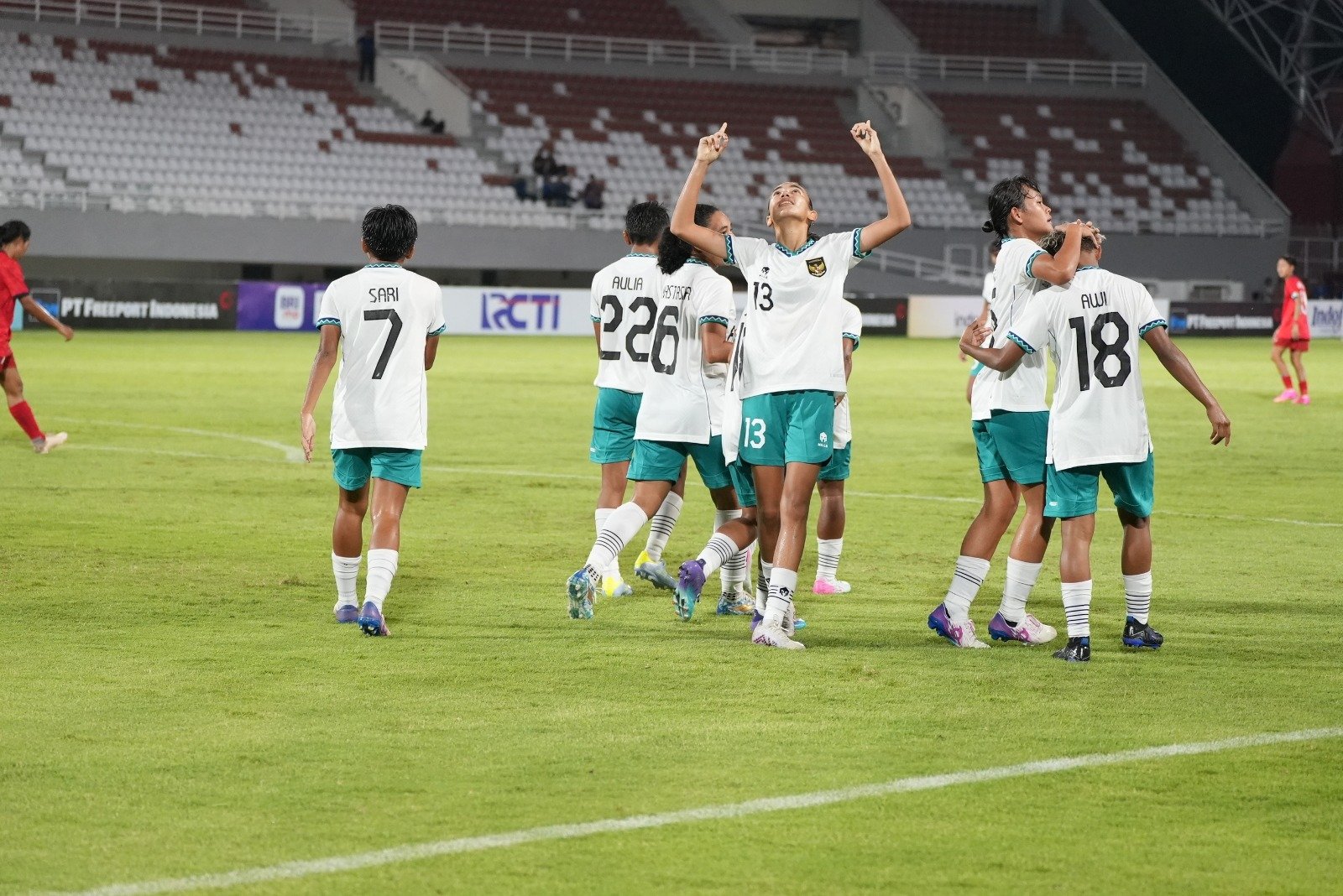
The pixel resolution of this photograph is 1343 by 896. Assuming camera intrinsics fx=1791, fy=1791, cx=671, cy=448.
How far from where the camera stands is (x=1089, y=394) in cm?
747

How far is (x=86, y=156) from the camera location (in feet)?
139

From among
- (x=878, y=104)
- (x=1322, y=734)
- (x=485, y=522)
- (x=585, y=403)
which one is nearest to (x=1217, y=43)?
(x=878, y=104)

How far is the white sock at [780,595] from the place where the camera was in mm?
7652

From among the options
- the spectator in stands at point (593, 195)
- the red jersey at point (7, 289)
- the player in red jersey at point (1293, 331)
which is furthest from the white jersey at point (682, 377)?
the spectator in stands at point (593, 195)

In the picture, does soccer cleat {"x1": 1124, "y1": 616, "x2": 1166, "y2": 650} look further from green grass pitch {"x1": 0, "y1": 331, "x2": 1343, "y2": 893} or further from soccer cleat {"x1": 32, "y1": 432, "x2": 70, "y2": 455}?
soccer cleat {"x1": 32, "y1": 432, "x2": 70, "y2": 455}

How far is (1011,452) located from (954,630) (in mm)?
841

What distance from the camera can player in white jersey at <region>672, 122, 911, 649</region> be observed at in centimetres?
760

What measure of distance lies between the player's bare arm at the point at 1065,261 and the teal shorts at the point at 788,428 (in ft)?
3.38

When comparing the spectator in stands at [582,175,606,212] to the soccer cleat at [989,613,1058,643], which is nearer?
the soccer cleat at [989,613,1058,643]

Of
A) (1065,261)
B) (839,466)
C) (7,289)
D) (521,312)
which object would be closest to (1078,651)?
(1065,261)

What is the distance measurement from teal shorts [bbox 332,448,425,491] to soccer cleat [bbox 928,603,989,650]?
241 cm

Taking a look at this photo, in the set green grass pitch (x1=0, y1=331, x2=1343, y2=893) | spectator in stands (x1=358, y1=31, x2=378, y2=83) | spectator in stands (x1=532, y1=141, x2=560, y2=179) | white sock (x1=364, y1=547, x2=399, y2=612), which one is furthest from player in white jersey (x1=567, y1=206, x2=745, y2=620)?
spectator in stands (x1=358, y1=31, x2=378, y2=83)

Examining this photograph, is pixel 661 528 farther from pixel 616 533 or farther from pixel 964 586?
pixel 964 586

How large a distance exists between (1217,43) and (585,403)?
39507 mm
